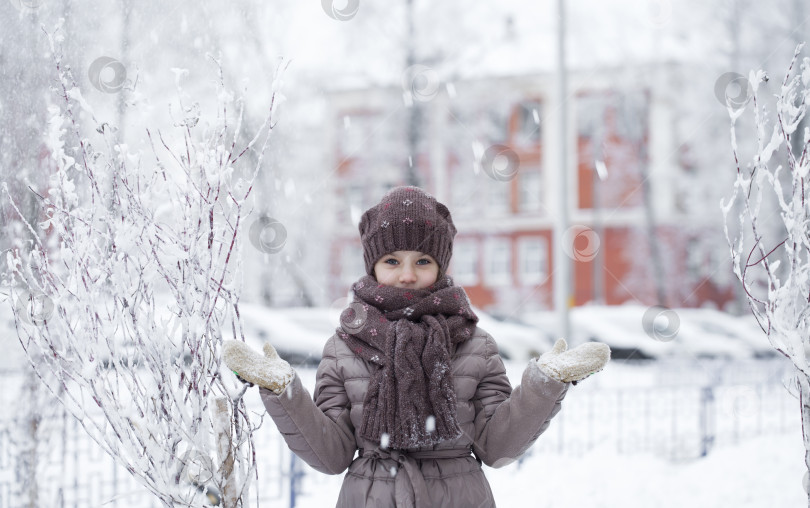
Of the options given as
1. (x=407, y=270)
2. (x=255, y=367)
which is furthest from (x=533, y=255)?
(x=255, y=367)

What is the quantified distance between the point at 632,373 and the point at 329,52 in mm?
7849

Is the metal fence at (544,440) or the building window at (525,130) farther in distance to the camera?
the building window at (525,130)

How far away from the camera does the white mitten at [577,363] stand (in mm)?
1712

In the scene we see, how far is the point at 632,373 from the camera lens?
11.8 m

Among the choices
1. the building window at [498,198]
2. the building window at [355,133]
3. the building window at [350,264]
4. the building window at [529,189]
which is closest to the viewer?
the building window at [355,133]

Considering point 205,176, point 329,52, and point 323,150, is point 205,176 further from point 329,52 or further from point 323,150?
point 323,150

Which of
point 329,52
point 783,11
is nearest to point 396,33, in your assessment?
point 329,52

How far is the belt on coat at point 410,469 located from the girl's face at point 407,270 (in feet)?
1.58

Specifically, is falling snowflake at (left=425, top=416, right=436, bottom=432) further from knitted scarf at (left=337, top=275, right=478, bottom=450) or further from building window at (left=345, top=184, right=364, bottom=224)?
building window at (left=345, top=184, right=364, bottom=224)

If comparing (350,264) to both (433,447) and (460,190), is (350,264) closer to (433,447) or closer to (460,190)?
(460,190)

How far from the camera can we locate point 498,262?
850 inches

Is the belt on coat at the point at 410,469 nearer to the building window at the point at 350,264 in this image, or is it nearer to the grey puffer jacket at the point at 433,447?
the grey puffer jacket at the point at 433,447

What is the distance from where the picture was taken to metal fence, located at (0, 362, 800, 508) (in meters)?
3.73

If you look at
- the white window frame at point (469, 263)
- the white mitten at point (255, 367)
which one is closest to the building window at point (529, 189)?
the white window frame at point (469, 263)
